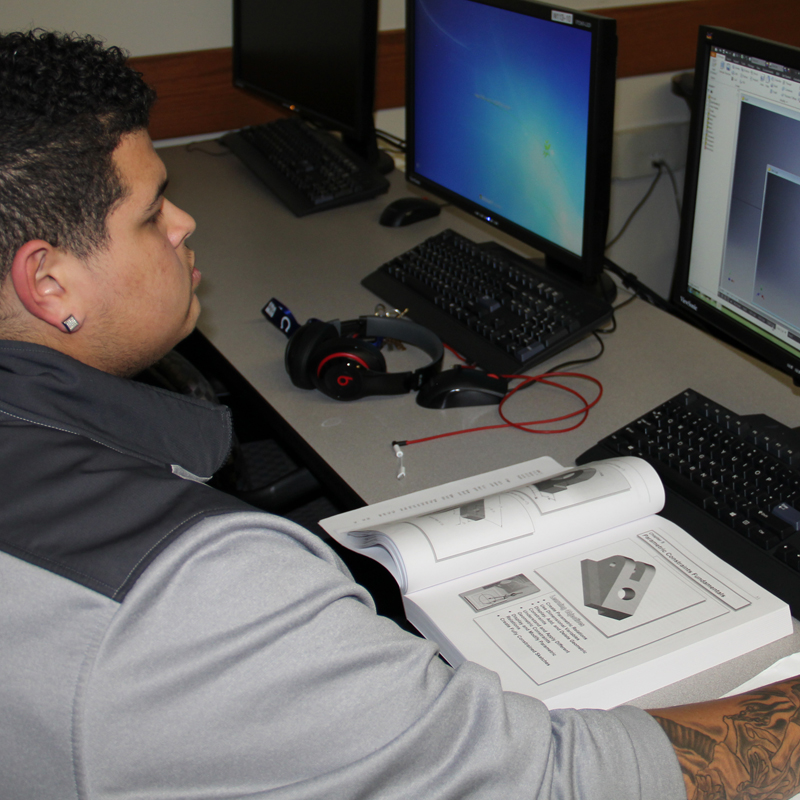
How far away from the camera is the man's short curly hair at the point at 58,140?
2.27 ft

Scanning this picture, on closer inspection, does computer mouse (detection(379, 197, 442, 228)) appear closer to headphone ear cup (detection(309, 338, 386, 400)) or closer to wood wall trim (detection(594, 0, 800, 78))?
headphone ear cup (detection(309, 338, 386, 400))

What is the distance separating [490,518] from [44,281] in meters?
0.49

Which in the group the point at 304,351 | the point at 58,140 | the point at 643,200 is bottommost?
the point at 643,200

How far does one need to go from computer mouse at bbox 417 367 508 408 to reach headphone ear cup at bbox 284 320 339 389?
0.17m

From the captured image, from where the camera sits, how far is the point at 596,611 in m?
0.79

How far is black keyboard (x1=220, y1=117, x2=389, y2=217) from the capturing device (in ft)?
5.82

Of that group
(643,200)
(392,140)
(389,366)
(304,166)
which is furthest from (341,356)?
(643,200)

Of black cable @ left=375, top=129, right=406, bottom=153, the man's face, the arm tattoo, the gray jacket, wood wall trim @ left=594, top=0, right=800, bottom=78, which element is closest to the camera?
the gray jacket

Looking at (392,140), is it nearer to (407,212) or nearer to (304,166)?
(304,166)

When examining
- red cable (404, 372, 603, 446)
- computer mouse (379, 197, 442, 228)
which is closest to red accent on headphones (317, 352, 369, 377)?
red cable (404, 372, 603, 446)

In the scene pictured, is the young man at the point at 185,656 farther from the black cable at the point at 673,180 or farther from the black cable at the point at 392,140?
the black cable at the point at 673,180

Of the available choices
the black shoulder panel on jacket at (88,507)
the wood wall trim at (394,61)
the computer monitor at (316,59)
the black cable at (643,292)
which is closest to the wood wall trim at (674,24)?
the wood wall trim at (394,61)

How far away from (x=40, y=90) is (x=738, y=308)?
32.6 inches

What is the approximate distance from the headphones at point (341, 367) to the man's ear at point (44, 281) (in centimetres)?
45
